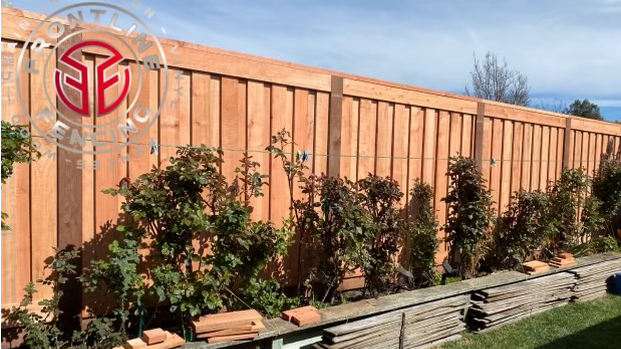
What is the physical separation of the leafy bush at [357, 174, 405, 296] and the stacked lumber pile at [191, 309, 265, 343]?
1.25m

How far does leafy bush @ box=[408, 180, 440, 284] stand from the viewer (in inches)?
183

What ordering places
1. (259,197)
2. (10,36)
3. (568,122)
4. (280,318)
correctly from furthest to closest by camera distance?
(568,122) → (259,197) → (280,318) → (10,36)

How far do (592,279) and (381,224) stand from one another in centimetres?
321

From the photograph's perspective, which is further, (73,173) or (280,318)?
(280,318)

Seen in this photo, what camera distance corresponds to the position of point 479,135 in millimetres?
5465

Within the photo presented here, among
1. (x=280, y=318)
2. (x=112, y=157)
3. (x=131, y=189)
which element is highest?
(x=112, y=157)

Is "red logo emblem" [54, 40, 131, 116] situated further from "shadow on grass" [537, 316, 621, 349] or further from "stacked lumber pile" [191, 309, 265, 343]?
"shadow on grass" [537, 316, 621, 349]

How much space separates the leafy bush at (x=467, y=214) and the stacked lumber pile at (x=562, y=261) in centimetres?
121

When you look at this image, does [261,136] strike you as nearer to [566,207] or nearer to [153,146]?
Result: [153,146]

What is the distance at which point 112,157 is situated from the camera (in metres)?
3.01

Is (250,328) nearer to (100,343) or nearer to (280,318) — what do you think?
(280,318)

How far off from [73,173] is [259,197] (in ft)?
4.55

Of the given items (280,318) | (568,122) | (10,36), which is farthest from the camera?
(568,122)

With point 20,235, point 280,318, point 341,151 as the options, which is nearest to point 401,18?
point 341,151
